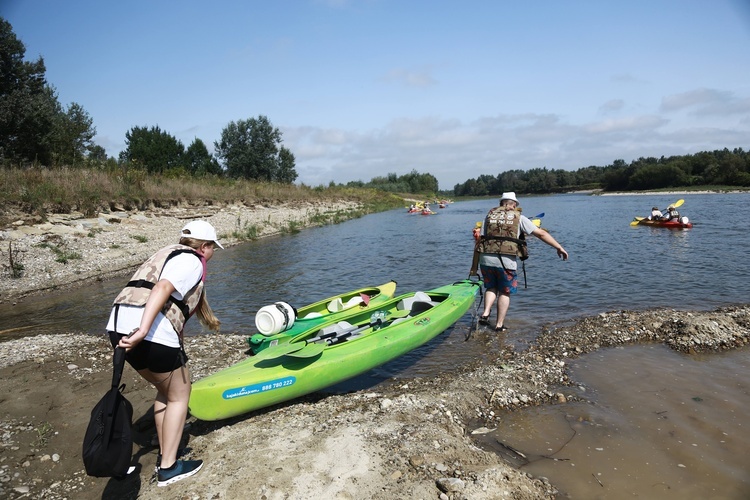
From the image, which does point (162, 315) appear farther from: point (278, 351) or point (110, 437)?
point (278, 351)

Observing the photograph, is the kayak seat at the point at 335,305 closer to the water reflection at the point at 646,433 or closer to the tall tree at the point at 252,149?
the water reflection at the point at 646,433

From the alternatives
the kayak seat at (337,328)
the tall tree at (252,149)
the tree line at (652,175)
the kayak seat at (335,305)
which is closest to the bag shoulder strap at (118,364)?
the kayak seat at (337,328)

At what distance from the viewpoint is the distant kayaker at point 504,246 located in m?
6.95

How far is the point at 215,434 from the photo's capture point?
13.8ft

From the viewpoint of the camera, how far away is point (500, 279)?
7199mm

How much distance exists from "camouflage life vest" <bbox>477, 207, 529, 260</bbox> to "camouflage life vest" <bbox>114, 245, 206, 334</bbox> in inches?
194

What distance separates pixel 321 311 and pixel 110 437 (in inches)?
188

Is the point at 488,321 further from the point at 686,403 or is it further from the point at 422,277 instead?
the point at 422,277

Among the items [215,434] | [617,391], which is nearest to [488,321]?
[617,391]

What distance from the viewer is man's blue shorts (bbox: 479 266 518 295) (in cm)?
708

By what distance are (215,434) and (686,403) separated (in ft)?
15.6

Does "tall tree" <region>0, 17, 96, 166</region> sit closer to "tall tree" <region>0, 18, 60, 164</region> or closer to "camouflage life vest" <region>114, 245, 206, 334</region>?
"tall tree" <region>0, 18, 60, 164</region>

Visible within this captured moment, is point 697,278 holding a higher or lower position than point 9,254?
lower

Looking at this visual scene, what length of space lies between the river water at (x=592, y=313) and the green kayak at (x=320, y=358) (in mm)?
443
